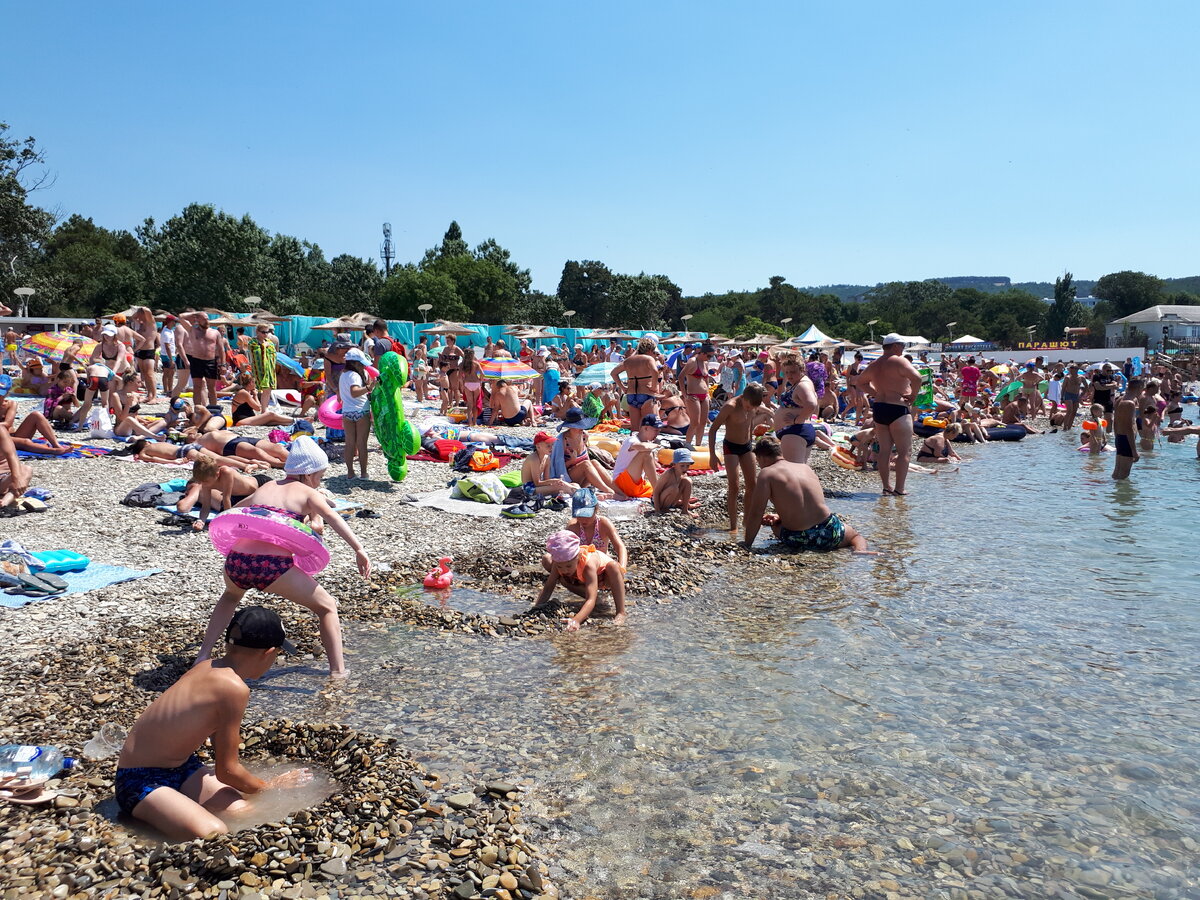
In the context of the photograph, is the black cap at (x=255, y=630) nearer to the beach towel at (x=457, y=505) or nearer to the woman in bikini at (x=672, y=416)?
the beach towel at (x=457, y=505)

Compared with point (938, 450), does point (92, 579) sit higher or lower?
higher

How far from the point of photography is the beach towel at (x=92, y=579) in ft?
17.7

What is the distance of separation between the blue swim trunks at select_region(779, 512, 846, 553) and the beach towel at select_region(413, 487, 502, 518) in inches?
118

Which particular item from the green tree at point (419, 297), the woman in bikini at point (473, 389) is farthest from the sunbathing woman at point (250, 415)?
the green tree at point (419, 297)

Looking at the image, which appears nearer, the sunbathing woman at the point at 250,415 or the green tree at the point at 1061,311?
the sunbathing woman at the point at 250,415

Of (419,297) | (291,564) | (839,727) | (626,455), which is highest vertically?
(419,297)

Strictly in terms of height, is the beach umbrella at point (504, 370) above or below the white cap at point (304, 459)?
above

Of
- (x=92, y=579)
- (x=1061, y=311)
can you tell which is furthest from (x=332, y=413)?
(x=1061, y=311)

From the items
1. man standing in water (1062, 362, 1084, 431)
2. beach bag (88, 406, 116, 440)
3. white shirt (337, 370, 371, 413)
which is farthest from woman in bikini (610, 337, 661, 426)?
man standing in water (1062, 362, 1084, 431)

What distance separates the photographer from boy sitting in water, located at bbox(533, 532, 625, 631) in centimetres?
571

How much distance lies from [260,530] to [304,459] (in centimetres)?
71

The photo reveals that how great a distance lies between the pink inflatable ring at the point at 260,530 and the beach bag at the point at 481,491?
4.82 meters

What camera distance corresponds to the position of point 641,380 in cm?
1209

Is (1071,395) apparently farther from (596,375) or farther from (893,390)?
(596,375)
